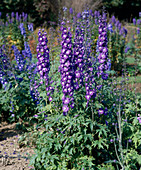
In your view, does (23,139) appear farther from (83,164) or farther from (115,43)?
(115,43)

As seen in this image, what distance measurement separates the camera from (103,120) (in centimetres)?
341

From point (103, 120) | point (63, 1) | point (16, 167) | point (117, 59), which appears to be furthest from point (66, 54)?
point (63, 1)

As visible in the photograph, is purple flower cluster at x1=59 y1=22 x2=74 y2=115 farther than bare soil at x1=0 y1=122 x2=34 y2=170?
No

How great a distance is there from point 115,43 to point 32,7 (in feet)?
39.4

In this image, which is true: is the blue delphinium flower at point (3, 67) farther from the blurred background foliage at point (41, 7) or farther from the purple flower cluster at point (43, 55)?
the blurred background foliage at point (41, 7)

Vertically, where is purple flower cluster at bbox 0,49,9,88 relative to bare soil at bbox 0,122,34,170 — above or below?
above

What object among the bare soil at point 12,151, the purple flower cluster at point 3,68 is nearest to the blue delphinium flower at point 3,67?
the purple flower cluster at point 3,68

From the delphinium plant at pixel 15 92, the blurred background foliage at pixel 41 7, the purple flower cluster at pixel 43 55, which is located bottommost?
the delphinium plant at pixel 15 92

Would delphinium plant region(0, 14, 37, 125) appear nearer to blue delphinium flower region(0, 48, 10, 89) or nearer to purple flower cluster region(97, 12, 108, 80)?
blue delphinium flower region(0, 48, 10, 89)

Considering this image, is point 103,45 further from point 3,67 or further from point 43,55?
point 3,67

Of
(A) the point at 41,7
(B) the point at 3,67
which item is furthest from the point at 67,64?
(A) the point at 41,7

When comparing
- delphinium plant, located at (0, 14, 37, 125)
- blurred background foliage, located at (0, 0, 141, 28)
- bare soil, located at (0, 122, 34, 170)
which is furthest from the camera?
blurred background foliage, located at (0, 0, 141, 28)

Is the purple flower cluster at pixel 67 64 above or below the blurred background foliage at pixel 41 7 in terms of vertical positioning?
below

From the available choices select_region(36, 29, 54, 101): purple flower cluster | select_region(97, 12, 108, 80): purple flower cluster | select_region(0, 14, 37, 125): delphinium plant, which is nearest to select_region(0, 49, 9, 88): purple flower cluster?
select_region(0, 14, 37, 125): delphinium plant
